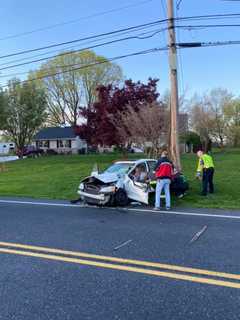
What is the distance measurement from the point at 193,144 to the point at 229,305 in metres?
41.7

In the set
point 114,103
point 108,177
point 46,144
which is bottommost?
point 108,177

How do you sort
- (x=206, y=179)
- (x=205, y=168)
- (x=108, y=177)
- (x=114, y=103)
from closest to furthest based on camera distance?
(x=108, y=177) → (x=205, y=168) → (x=206, y=179) → (x=114, y=103)

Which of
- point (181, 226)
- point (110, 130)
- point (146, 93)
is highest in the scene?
point (146, 93)

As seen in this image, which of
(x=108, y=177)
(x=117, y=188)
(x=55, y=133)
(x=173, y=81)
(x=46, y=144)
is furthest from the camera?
(x=46, y=144)

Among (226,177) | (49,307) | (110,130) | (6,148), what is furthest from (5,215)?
(6,148)

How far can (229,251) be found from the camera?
5344 millimetres

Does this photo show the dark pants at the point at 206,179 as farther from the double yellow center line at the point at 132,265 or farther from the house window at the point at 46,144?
the house window at the point at 46,144

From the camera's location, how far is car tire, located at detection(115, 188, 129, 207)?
9.81 m

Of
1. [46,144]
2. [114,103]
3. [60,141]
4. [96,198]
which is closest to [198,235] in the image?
[96,198]

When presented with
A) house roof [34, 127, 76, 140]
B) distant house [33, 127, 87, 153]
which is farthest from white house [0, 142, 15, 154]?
house roof [34, 127, 76, 140]

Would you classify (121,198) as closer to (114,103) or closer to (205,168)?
(205,168)

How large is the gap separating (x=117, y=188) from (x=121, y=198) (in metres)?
0.34

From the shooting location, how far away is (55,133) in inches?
2208

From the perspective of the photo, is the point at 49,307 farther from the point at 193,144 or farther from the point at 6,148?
the point at 6,148
